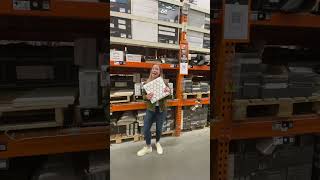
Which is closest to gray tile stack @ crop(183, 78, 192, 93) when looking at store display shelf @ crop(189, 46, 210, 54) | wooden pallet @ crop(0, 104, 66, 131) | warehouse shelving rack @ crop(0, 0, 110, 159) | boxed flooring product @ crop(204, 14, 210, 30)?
store display shelf @ crop(189, 46, 210, 54)

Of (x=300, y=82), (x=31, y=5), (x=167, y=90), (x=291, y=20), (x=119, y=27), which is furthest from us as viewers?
(x=300, y=82)

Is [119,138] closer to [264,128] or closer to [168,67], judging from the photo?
[168,67]

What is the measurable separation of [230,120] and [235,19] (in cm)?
41

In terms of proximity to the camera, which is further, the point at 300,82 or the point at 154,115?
the point at 300,82

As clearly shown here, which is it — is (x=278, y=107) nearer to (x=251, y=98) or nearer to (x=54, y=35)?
(x=251, y=98)

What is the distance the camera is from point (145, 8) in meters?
0.95

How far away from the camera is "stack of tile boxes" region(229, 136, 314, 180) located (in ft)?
4.25

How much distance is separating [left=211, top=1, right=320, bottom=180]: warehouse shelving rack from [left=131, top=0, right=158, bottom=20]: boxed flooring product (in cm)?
27

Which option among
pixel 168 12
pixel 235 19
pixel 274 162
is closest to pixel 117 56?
pixel 168 12

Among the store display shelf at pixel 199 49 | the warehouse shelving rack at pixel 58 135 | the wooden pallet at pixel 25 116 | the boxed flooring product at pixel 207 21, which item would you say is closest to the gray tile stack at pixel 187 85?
the store display shelf at pixel 199 49

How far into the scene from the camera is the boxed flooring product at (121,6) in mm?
918

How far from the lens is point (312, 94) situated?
4.25 feet

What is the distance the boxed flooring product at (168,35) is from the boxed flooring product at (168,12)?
38mm

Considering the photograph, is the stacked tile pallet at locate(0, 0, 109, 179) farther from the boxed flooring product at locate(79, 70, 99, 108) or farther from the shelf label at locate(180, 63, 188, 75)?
the shelf label at locate(180, 63, 188, 75)
